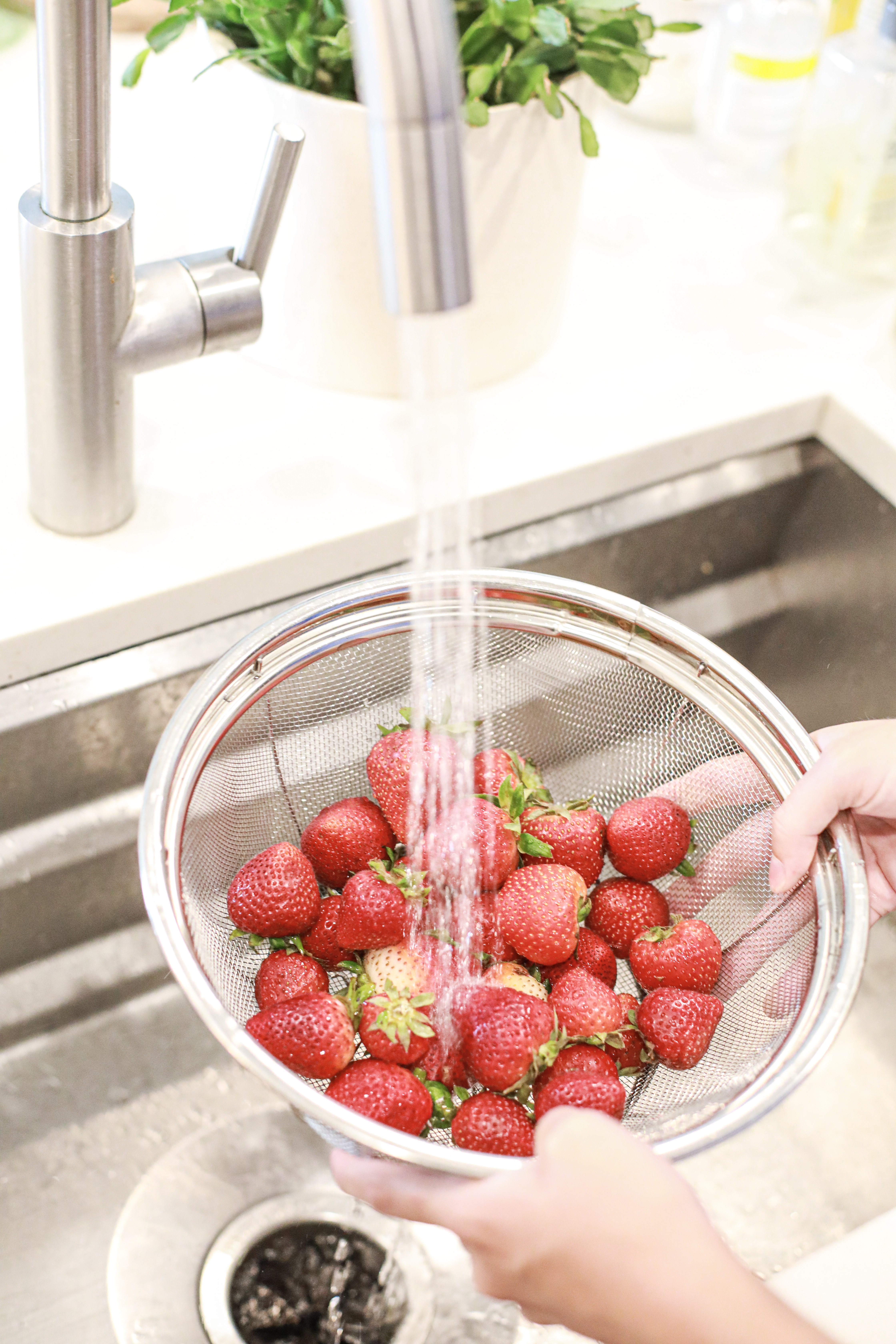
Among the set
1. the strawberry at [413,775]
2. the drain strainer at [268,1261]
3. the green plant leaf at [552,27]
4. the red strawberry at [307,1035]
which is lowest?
the drain strainer at [268,1261]

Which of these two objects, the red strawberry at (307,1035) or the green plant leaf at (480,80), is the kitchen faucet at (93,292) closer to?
the green plant leaf at (480,80)

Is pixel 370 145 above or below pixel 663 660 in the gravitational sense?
above

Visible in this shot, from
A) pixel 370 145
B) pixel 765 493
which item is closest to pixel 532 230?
pixel 765 493

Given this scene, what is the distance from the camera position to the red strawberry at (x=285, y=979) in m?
0.65

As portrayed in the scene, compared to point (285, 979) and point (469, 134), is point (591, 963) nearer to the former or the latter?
point (285, 979)

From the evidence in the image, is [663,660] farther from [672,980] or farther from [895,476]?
[895,476]

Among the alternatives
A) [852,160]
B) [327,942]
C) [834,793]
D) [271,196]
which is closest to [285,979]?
[327,942]

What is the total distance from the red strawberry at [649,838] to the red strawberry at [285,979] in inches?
7.3

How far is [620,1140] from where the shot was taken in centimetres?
50

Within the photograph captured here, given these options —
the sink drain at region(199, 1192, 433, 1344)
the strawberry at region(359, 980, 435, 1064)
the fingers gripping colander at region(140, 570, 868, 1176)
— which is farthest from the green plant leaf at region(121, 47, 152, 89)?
the sink drain at region(199, 1192, 433, 1344)

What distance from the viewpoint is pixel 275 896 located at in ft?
2.16

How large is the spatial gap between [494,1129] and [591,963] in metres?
0.13

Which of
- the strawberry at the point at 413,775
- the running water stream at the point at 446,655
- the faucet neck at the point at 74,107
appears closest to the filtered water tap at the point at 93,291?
the faucet neck at the point at 74,107

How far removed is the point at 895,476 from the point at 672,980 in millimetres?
425
